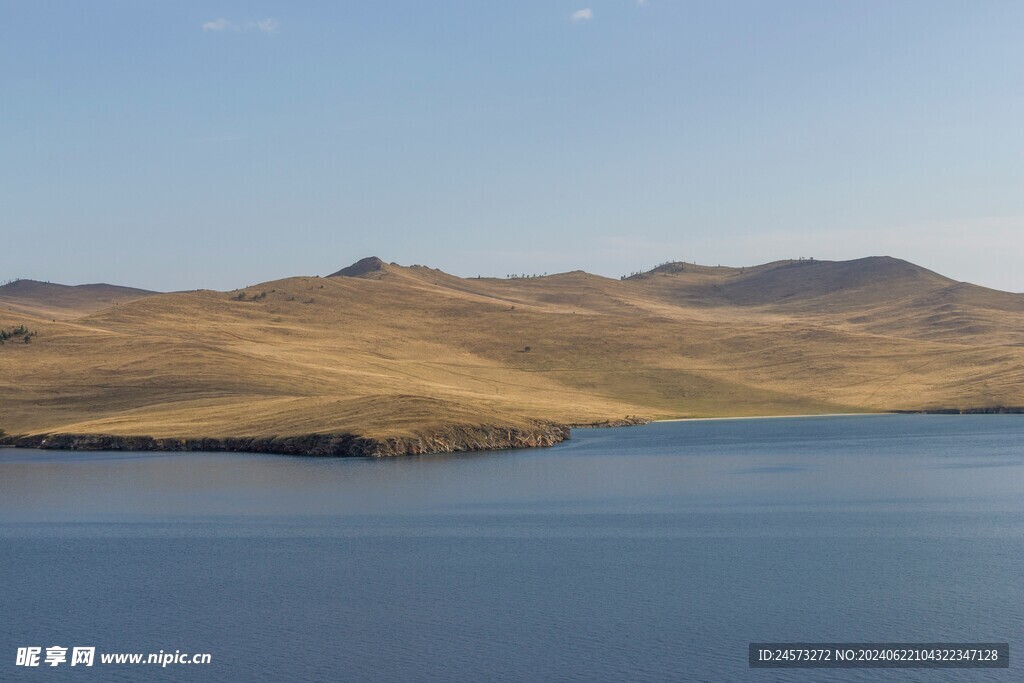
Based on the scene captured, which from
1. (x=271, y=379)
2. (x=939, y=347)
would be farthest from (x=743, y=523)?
(x=939, y=347)

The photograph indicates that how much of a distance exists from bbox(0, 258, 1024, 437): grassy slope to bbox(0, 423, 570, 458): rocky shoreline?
7.03 feet

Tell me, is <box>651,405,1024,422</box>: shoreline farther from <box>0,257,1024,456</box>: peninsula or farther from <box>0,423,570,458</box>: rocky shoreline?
<box>0,423,570,458</box>: rocky shoreline

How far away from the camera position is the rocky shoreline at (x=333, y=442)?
88375mm

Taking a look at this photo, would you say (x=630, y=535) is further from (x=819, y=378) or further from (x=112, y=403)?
(x=819, y=378)

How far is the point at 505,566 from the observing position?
4397 cm

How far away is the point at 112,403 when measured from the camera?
11856cm

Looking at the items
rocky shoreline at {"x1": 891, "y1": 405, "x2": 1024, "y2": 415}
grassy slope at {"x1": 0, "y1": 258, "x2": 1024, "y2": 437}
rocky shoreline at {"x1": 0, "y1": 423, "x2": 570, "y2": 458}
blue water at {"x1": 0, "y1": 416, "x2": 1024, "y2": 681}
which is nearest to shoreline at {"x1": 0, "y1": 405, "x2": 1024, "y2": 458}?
rocky shoreline at {"x1": 0, "y1": 423, "x2": 570, "y2": 458}

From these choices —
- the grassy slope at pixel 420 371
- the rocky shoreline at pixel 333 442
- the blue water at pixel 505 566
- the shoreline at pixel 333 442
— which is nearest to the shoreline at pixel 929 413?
the grassy slope at pixel 420 371

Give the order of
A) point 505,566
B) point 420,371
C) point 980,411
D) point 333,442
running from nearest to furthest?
point 505,566 < point 333,442 < point 980,411 < point 420,371

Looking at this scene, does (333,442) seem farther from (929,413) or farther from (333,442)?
(929,413)

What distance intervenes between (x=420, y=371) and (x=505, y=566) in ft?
357

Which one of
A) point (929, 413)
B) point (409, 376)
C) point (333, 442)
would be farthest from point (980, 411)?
point (333, 442)

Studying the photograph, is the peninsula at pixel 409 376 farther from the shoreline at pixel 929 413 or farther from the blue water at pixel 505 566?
the blue water at pixel 505 566

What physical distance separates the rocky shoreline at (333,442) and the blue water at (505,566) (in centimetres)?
839
